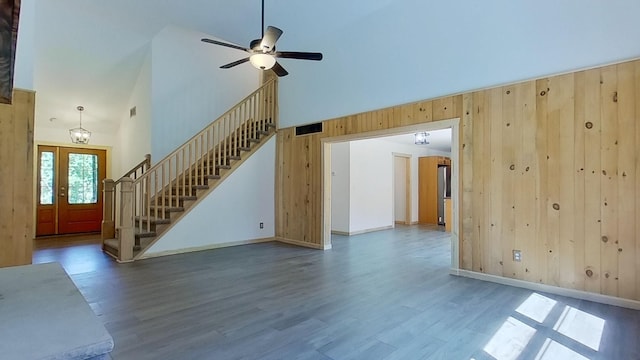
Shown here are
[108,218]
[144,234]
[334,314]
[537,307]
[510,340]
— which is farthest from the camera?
[108,218]

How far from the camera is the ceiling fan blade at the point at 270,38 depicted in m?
3.35

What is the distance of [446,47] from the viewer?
14.3 ft

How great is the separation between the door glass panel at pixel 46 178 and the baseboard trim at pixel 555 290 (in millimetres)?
8927

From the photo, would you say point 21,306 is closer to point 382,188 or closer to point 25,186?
point 25,186

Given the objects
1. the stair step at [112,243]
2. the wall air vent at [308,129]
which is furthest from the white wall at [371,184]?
the stair step at [112,243]

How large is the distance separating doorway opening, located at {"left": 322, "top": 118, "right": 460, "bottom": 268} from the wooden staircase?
1.72 metres

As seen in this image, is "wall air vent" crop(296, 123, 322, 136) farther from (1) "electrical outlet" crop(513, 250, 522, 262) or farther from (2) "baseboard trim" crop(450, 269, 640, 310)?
(1) "electrical outlet" crop(513, 250, 522, 262)

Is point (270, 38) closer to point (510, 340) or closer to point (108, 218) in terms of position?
point (510, 340)

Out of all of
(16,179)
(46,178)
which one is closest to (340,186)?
(16,179)

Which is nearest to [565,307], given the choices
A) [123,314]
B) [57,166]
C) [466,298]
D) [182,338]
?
[466,298]

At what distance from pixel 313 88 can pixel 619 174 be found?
4636 mm

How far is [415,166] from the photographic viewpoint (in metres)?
10.4

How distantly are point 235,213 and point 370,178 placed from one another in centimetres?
378

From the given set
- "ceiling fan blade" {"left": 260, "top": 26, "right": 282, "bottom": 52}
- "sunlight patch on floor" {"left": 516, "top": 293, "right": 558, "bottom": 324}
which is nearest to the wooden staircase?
"ceiling fan blade" {"left": 260, "top": 26, "right": 282, "bottom": 52}
